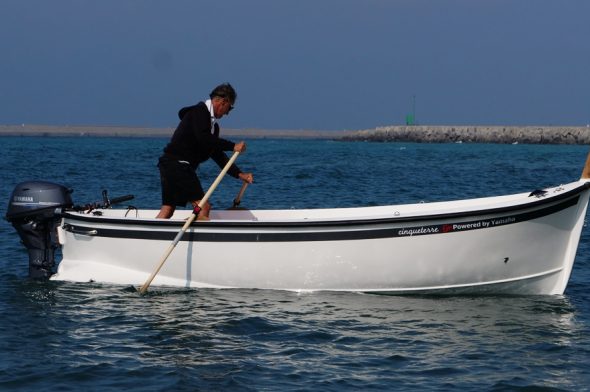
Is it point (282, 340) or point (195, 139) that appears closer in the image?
point (282, 340)

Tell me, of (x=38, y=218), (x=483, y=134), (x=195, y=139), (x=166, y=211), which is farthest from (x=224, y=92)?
(x=483, y=134)

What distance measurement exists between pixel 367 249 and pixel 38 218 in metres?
4.01

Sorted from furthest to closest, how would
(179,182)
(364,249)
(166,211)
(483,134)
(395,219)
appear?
(483,134) → (166,211) → (179,182) → (364,249) → (395,219)

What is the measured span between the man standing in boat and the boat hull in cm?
46

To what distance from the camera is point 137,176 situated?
1439 inches

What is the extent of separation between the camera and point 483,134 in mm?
125938

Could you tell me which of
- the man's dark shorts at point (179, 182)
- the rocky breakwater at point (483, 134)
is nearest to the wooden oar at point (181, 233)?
the man's dark shorts at point (179, 182)

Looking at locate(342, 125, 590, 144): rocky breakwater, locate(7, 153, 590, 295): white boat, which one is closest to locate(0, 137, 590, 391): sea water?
locate(7, 153, 590, 295): white boat

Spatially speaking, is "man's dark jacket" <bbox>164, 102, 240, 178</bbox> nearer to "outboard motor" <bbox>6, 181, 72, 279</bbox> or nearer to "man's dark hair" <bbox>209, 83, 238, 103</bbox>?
"man's dark hair" <bbox>209, 83, 238, 103</bbox>

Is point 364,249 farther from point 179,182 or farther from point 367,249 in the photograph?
point 179,182

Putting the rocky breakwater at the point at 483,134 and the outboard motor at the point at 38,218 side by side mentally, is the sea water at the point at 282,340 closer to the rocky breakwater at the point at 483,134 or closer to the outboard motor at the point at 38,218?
the outboard motor at the point at 38,218

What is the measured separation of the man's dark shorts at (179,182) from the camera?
35.2 ft

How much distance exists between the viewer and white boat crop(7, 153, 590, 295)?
1013 cm

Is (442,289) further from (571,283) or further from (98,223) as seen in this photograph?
(98,223)
